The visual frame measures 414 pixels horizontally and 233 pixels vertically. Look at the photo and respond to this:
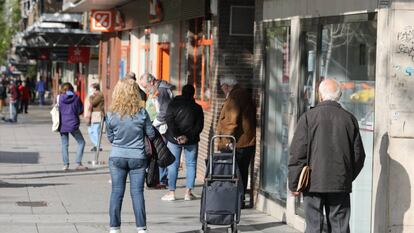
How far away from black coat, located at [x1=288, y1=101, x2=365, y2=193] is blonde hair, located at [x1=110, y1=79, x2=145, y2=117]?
213cm

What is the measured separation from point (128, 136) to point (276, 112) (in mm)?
3453

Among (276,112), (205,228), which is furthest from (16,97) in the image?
(205,228)

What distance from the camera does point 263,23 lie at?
13.5m

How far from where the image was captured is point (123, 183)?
10.2 m

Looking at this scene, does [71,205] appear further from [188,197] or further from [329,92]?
[329,92]

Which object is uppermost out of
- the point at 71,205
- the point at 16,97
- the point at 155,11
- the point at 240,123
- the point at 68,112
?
the point at 155,11

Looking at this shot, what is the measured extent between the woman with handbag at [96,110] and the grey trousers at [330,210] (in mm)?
12179

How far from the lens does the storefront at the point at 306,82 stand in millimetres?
9852

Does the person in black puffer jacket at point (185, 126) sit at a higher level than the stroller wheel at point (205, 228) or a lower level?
higher

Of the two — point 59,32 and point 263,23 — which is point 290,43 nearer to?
point 263,23

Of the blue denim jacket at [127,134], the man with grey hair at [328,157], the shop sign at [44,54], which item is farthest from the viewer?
the shop sign at [44,54]

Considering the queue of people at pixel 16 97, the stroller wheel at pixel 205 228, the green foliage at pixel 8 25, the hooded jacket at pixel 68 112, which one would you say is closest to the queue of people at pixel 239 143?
the stroller wheel at pixel 205 228

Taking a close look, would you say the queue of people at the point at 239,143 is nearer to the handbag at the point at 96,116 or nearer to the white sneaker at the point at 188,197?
the white sneaker at the point at 188,197

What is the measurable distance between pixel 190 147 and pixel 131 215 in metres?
1.82
